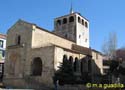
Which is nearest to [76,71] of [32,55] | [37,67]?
[37,67]

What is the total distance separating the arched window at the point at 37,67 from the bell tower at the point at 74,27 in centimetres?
1880

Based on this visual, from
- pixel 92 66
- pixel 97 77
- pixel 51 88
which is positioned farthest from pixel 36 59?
pixel 92 66

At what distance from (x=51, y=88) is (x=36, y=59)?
7531mm

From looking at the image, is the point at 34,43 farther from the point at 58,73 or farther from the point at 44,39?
the point at 58,73

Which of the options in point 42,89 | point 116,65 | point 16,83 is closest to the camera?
point 42,89

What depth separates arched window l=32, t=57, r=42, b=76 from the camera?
3917 centimetres

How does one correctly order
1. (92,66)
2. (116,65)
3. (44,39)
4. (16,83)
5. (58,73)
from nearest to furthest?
(58,73) → (16,83) → (44,39) → (116,65) → (92,66)

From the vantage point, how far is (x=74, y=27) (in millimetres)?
59531

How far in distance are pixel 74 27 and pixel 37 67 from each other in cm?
2223

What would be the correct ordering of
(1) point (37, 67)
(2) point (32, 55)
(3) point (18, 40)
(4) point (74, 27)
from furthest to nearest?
1. (4) point (74, 27)
2. (3) point (18, 40)
3. (1) point (37, 67)
4. (2) point (32, 55)

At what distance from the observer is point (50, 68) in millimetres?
35938

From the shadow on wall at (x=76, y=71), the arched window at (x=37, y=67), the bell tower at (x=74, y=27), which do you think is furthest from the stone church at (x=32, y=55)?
the bell tower at (x=74, y=27)

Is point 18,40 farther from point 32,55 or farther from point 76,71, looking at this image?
point 76,71

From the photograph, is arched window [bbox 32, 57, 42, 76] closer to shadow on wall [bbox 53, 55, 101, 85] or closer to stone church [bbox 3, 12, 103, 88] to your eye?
stone church [bbox 3, 12, 103, 88]
